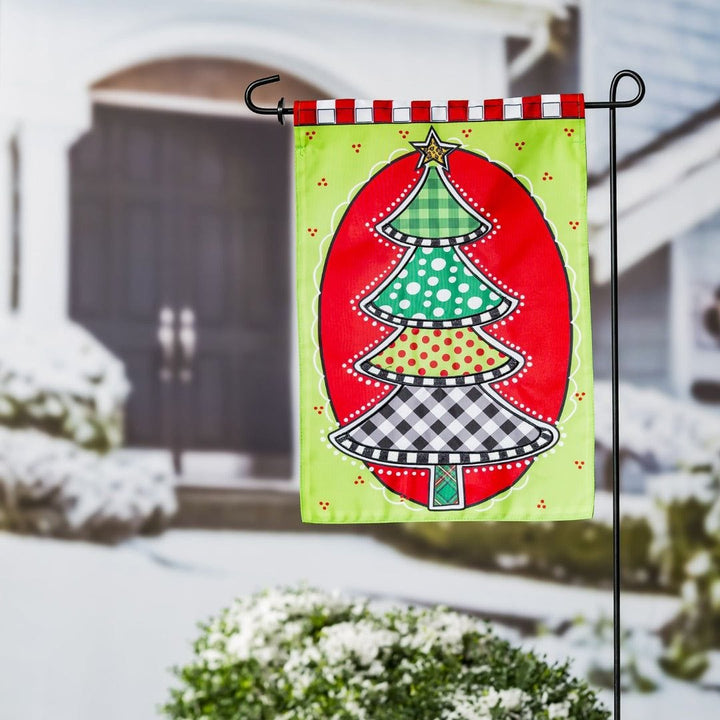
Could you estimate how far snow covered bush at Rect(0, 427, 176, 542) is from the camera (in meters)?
4.78

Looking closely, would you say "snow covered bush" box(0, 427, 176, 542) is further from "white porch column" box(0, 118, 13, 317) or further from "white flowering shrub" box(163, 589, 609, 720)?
"white flowering shrub" box(163, 589, 609, 720)

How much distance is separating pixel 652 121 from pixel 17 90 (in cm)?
299

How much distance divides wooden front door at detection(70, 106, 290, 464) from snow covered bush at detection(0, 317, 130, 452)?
0.25 feet

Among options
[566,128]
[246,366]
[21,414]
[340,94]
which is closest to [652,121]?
[340,94]

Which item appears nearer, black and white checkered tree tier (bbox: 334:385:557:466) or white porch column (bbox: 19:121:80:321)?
black and white checkered tree tier (bbox: 334:385:557:466)

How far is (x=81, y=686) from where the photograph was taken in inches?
187

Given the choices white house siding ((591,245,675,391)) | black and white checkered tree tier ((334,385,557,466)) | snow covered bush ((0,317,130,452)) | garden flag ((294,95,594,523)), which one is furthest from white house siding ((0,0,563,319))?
black and white checkered tree tier ((334,385,557,466))

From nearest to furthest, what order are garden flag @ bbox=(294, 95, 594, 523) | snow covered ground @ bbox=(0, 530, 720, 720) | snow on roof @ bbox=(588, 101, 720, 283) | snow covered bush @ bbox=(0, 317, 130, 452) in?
garden flag @ bbox=(294, 95, 594, 523) < snow covered ground @ bbox=(0, 530, 720, 720) < snow covered bush @ bbox=(0, 317, 130, 452) < snow on roof @ bbox=(588, 101, 720, 283)

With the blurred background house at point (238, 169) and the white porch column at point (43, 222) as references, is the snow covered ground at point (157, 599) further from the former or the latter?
the white porch column at point (43, 222)

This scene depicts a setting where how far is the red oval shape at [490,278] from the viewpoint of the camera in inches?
102

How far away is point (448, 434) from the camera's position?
2.59 m

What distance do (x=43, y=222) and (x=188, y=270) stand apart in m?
0.68

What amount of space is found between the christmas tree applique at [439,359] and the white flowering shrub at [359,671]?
0.71 m

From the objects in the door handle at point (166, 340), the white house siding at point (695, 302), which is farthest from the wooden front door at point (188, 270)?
the white house siding at point (695, 302)
